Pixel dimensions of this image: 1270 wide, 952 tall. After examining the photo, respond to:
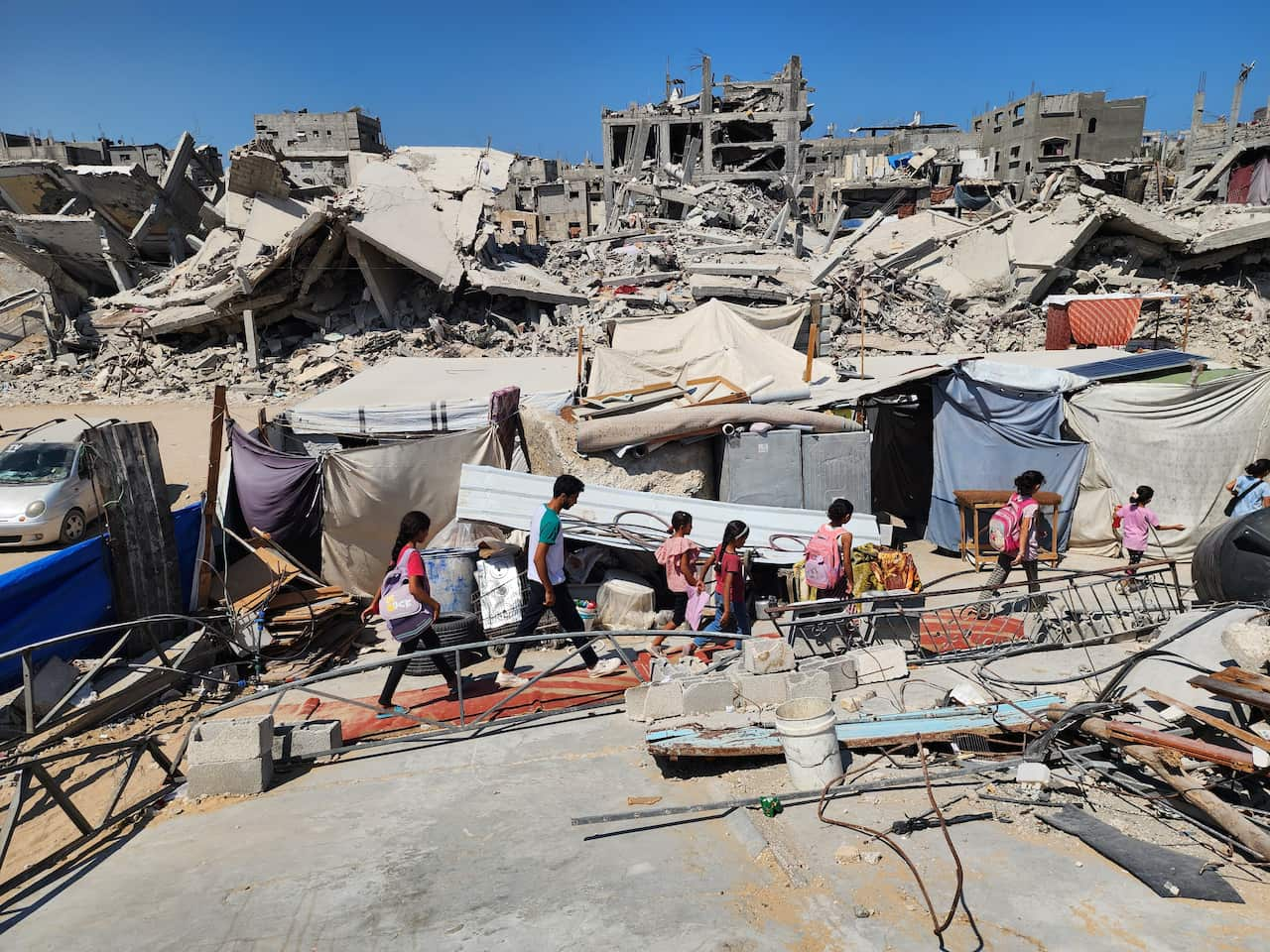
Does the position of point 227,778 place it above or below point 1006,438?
below

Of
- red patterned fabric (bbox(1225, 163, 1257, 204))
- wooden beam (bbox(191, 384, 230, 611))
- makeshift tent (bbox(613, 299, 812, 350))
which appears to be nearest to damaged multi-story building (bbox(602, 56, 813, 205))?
red patterned fabric (bbox(1225, 163, 1257, 204))

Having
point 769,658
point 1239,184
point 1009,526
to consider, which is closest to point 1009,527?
point 1009,526

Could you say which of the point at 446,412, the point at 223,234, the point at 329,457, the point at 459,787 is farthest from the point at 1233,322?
the point at 223,234

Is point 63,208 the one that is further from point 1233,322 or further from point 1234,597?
point 1233,322

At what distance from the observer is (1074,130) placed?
39969 millimetres

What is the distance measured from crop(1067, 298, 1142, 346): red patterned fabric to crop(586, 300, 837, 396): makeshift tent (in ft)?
21.4

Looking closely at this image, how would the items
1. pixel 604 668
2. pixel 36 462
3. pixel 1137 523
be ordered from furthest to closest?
pixel 36 462
pixel 1137 523
pixel 604 668

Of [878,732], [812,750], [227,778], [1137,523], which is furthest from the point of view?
[1137,523]

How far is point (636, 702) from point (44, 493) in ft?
31.1

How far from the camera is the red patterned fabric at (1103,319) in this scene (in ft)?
46.1

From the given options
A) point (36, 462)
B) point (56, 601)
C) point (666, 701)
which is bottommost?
point (666, 701)

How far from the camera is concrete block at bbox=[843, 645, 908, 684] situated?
5.39 meters

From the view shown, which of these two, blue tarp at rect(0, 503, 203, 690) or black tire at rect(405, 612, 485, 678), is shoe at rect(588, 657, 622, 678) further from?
blue tarp at rect(0, 503, 203, 690)

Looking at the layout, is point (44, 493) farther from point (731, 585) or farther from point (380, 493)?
point (731, 585)
